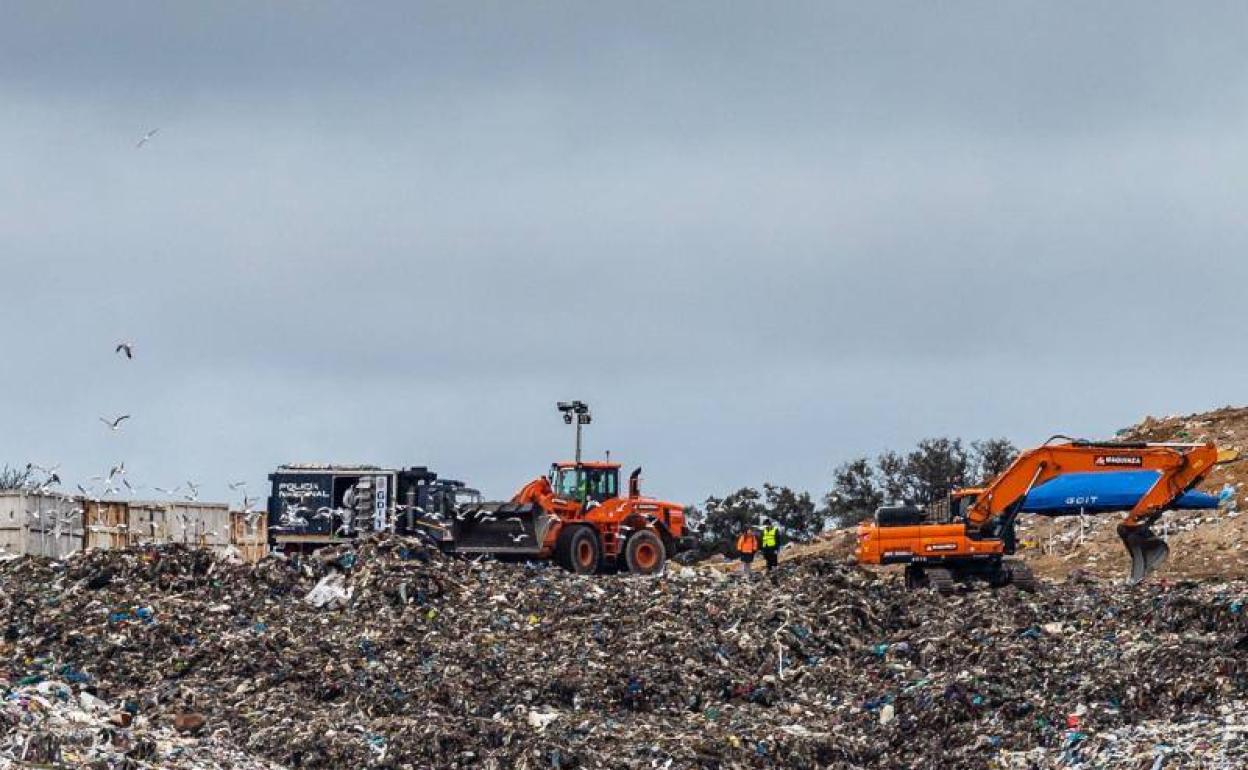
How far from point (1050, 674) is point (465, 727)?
19.4 ft

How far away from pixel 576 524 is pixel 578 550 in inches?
21.4

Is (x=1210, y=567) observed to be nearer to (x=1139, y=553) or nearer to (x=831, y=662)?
(x=1139, y=553)

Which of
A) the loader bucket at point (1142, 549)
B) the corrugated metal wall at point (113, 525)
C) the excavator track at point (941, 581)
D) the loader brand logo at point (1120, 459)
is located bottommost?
the excavator track at point (941, 581)

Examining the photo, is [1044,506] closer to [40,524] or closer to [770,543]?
[770,543]

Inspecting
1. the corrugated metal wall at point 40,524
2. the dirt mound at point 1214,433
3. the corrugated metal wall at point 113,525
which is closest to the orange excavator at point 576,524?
the corrugated metal wall at point 113,525

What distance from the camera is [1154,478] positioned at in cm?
2748

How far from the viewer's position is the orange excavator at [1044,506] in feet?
88.5

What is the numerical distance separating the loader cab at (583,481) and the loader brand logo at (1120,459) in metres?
9.46

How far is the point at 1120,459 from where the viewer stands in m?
27.4

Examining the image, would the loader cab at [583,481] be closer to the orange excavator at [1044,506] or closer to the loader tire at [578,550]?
the loader tire at [578,550]

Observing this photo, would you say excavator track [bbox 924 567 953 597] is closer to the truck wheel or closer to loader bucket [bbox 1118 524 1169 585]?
loader bucket [bbox 1118 524 1169 585]

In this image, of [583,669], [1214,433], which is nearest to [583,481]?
[583,669]

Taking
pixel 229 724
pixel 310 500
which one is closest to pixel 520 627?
pixel 229 724

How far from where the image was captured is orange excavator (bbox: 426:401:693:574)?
106 feet
